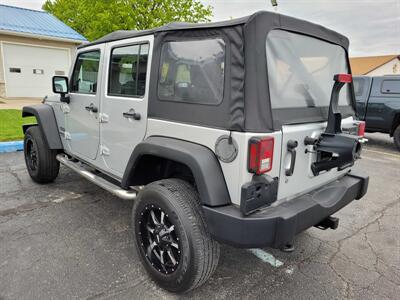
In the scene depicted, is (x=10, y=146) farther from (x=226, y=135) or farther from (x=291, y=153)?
(x=291, y=153)

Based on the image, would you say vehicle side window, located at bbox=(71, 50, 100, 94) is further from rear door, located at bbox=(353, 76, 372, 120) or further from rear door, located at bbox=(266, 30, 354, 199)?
rear door, located at bbox=(353, 76, 372, 120)

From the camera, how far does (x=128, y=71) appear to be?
290cm

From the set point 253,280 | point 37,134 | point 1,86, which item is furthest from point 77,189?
point 1,86

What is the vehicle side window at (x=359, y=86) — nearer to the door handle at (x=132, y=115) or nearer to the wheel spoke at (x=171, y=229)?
the door handle at (x=132, y=115)

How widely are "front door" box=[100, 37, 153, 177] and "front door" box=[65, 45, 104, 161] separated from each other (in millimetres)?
198

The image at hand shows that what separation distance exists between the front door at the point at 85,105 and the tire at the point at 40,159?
0.49 meters

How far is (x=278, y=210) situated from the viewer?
2.07 m

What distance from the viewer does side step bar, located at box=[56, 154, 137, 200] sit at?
9.23 feet

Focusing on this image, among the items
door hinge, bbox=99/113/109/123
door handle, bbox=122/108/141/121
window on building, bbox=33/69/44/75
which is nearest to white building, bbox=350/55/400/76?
window on building, bbox=33/69/44/75

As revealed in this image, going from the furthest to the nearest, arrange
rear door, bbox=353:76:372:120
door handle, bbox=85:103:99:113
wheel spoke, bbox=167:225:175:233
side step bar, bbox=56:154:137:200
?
rear door, bbox=353:76:372:120 → door handle, bbox=85:103:99:113 → side step bar, bbox=56:154:137:200 → wheel spoke, bbox=167:225:175:233

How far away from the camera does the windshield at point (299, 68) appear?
7.05ft

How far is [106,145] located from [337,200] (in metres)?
2.23

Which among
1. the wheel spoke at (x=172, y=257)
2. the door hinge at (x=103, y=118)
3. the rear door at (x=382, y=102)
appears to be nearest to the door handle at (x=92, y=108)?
the door hinge at (x=103, y=118)

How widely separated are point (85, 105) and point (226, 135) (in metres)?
2.14
